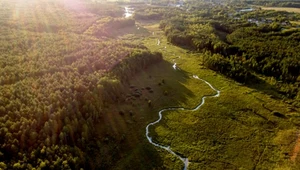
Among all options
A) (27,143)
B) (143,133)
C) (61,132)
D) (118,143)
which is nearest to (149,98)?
(143,133)

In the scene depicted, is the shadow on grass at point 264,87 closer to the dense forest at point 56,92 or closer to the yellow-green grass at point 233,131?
the yellow-green grass at point 233,131

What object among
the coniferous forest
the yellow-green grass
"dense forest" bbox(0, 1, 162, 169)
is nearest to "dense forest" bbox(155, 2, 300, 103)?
the coniferous forest

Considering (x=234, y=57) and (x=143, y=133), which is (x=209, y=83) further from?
(x=143, y=133)

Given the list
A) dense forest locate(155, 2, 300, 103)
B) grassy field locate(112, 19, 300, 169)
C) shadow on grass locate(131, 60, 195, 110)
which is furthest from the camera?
dense forest locate(155, 2, 300, 103)

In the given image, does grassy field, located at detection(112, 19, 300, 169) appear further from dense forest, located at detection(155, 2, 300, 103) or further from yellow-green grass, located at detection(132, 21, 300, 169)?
dense forest, located at detection(155, 2, 300, 103)

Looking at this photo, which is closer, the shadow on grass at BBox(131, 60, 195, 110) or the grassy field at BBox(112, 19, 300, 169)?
the grassy field at BBox(112, 19, 300, 169)

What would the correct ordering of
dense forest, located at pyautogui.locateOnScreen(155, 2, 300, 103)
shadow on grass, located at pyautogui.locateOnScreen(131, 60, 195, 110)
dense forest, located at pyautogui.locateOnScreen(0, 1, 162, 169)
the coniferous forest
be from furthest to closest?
dense forest, located at pyautogui.locateOnScreen(155, 2, 300, 103) → shadow on grass, located at pyautogui.locateOnScreen(131, 60, 195, 110) → the coniferous forest → dense forest, located at pyautogui.locateOnScreen(0, 1, 162, 169)
